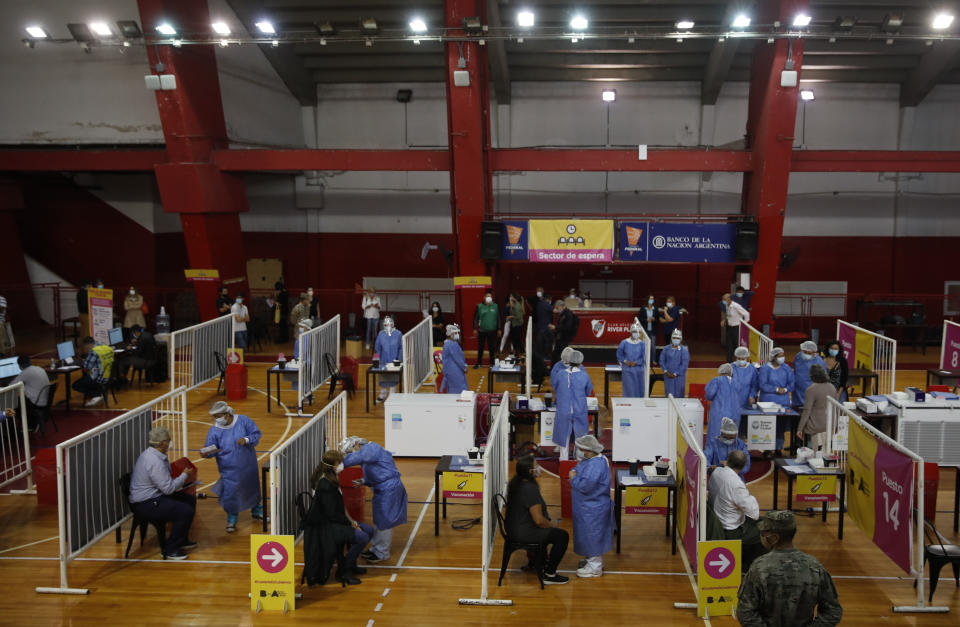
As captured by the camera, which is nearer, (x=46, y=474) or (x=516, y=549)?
(x=516, y=549)

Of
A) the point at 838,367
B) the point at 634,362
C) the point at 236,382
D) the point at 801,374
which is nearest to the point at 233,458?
the point at 236,382

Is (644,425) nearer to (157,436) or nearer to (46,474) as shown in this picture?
(157,436)

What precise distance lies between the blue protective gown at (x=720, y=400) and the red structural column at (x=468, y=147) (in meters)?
9.18

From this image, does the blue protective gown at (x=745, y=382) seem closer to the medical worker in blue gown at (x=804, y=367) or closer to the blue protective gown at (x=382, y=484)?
the medical worker in blue gown at (x=804, y=367)

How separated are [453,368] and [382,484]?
5.27 m

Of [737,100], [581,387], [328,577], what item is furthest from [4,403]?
[737,100]

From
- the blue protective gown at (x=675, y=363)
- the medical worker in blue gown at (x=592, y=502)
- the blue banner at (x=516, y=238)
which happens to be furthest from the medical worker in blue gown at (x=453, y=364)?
the blue banner at (x=516, y=238)

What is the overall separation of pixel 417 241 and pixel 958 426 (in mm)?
15954

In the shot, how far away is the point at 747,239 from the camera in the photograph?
61.6 feet

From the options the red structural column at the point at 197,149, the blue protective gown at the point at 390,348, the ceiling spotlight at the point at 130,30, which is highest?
the ceiling spotlight at the point at 130,30

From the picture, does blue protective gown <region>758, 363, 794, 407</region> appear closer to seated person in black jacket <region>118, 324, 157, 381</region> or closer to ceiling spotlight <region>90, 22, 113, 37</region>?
seated person in black jacket <region>118, 324, 157, 381</region>

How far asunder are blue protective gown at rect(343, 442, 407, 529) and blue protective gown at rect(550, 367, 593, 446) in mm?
3323

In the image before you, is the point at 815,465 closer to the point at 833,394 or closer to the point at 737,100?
the point at 833,394

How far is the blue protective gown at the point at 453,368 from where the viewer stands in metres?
13.9
